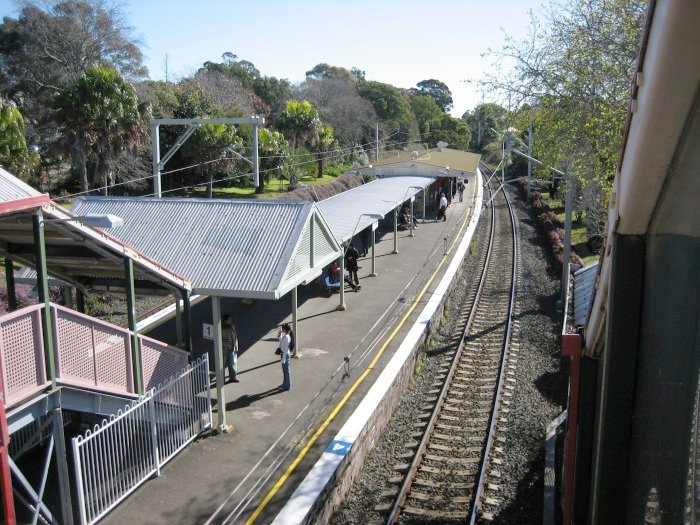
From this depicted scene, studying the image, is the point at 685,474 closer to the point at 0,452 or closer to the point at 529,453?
the point at 0,452

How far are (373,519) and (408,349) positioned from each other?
539 centimetres

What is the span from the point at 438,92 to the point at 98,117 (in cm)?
9899

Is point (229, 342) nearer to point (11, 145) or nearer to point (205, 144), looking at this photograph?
point (11, 145)

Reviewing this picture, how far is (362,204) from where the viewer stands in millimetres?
22609

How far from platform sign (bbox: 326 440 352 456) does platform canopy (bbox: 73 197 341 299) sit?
248 centimetres

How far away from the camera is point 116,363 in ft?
27.7

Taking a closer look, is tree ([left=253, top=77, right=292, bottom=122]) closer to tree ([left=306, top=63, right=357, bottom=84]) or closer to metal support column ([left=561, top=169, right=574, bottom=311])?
tree ([left=306, top=63, right=357, bottom=84])

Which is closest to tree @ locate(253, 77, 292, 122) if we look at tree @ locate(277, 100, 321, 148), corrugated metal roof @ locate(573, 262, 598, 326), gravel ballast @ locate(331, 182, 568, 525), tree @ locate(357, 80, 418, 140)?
tree @ locate(357, 80, 418, 140)

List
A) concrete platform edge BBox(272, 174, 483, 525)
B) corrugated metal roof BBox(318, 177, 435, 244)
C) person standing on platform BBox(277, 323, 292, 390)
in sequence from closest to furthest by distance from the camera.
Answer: concrete platform edge BBox(272, 174, 483, 525), person standing on platform BBox(277, 323, 292, 390), corrugated metal roof BBox(318, 177, 435, 244)

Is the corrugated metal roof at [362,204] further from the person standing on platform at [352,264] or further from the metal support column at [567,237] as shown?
the metal support column at [567,237]

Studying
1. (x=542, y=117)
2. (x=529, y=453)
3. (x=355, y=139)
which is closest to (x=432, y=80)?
(x=355, y=139)

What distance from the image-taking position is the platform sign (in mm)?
9109

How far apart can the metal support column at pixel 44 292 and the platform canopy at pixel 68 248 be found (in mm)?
120

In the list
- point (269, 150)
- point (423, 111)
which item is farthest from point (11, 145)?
point (423, 111)
